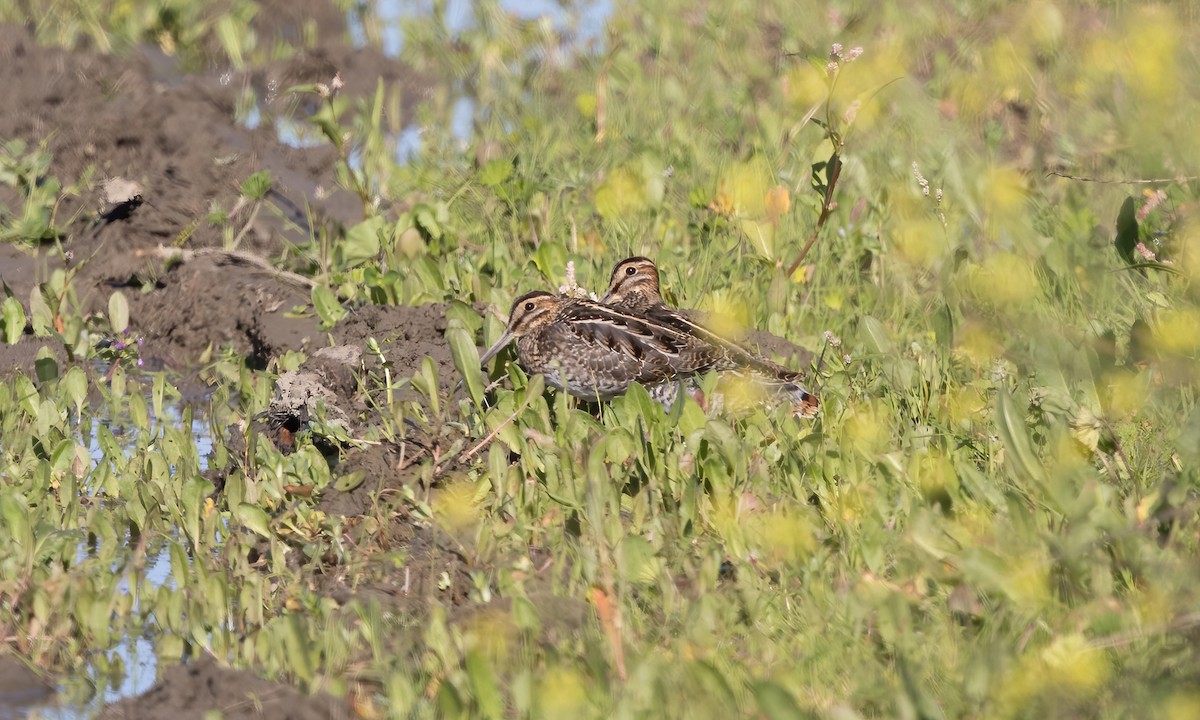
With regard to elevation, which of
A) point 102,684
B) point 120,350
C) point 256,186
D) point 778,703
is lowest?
point 120,350

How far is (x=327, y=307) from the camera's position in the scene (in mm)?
7574

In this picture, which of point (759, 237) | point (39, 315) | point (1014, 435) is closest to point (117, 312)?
point (39, 315)

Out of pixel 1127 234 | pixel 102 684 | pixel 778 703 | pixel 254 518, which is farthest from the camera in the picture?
pixel 1127 234

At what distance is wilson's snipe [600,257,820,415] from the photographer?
6.60 metres

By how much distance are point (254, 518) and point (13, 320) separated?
2.68 meters

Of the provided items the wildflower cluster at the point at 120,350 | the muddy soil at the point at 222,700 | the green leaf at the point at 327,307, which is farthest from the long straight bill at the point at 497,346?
the muddy soil at the point at 222,700

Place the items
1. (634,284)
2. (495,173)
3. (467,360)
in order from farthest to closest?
1. (495,173)
2. (634,284)
3. (467,360)

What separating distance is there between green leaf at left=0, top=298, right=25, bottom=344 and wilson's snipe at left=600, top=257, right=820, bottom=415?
2.67 metres

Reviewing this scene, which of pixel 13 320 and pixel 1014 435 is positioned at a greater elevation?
pixel 1014 435

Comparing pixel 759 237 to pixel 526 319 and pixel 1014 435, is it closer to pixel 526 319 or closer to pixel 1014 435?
pixel 526 319

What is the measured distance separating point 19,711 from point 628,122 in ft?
21.3

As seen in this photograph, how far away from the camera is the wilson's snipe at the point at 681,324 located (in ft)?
21.6

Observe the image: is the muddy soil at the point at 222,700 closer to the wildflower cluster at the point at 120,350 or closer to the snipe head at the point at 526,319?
the snipe head at the point at 526,319

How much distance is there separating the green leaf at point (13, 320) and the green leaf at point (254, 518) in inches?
101
